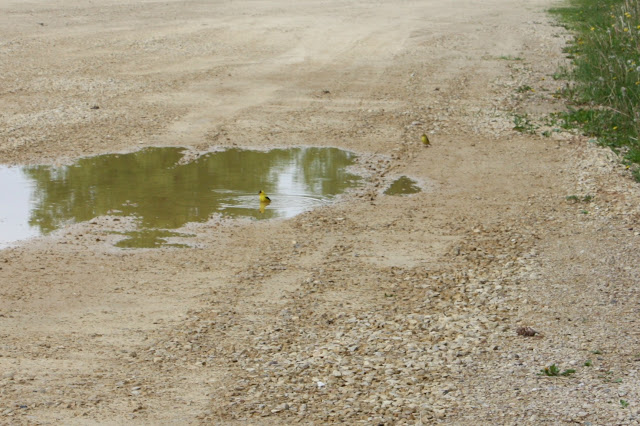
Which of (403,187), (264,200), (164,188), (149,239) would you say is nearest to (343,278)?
(149,239)

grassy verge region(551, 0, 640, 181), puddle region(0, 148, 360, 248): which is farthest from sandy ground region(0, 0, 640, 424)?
grassy verge region(551, 0, 640, 181)

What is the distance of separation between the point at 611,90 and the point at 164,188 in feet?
21.3

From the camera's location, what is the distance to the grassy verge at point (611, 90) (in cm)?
1155

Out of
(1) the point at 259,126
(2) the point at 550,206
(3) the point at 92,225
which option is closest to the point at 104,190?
(3) the point at 92,225

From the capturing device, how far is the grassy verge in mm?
11555

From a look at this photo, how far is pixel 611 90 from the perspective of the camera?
12562mm

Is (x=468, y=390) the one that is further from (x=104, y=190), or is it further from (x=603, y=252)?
(x=104, y=190)

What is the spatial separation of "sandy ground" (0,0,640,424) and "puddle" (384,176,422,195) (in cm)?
13

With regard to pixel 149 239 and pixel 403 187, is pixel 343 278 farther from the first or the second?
pixel 403 187

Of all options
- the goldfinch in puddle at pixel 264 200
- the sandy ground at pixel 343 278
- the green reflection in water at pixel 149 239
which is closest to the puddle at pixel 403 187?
the sandy ground at pixel 343 278

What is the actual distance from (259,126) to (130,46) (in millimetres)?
7269

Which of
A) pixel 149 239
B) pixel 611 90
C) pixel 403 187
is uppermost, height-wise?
pixel 611 90

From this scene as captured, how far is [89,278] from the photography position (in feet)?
24.6

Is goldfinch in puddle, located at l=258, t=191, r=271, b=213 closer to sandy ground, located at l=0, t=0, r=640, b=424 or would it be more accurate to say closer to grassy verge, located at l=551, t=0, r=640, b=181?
sandy ground, located at l=0, t=0, r=640, b=424
